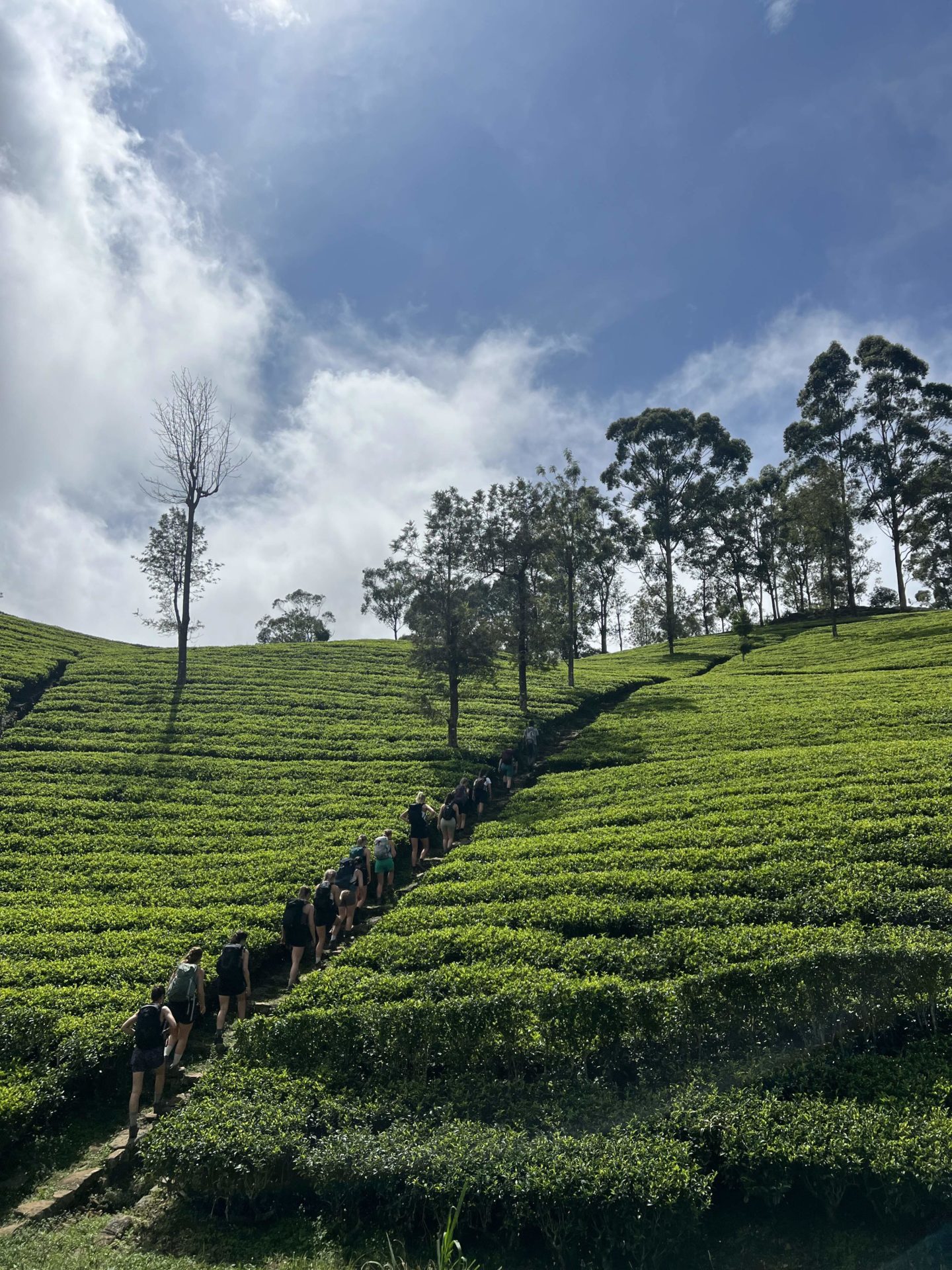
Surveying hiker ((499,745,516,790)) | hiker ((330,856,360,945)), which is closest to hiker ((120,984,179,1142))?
hiker ((330,856,360,945))

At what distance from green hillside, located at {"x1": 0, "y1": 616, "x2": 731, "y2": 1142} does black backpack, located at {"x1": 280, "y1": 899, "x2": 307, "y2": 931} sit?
91 cm

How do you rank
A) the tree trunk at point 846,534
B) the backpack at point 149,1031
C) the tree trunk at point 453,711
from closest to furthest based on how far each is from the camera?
1. the backpack at point 149,1031
2. the tree trunk at point 453,711
3. the tree trunk at point 846,534

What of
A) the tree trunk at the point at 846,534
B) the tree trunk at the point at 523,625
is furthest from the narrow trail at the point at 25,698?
the tree trunk at the point at 846,534

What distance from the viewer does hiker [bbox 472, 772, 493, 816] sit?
2008 centimetres

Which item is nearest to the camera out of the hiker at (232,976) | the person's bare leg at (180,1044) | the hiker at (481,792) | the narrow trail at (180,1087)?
the narrow trail at (180,1087)

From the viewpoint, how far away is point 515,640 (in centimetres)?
3089

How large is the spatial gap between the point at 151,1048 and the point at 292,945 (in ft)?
11.3

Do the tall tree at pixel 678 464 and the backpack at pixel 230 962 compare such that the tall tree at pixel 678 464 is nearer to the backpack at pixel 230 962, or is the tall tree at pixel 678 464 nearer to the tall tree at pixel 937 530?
the tall tree at pixel 937 530

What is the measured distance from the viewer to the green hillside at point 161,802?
10945 mm

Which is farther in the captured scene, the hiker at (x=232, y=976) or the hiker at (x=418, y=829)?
the hiker at (x=418, y=829)

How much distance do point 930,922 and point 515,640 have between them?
21679 mm

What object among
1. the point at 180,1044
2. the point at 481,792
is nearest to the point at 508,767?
the point at 481,792

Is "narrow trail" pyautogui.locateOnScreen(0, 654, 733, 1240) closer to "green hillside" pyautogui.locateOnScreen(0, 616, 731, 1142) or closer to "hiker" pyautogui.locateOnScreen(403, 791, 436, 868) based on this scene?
"hiker" pyautogui.locateOnScreen(403, 791, 436, 868)

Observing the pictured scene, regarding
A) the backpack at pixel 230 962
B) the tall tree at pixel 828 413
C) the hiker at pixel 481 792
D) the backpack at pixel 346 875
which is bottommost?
the backpack at pixel 230 962
